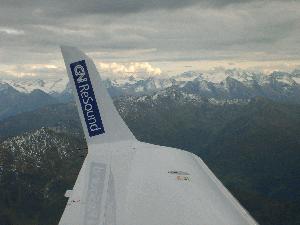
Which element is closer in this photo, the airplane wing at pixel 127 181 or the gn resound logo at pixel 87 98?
the airplane wing at pixel 127 181

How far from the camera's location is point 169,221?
49.3ft

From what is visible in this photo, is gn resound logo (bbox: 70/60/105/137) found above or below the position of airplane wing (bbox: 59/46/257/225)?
above

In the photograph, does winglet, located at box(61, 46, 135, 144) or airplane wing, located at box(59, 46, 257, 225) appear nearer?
airplane wing, located at box(59, 46, 257, 225)

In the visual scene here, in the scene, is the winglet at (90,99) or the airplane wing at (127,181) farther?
the winglet at (90,99)

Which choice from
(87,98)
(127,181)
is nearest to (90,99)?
(87,98)

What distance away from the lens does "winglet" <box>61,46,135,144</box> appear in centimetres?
2456

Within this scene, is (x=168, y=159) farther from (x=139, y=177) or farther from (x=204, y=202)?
(x=204, y=202)

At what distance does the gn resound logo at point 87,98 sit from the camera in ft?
80.8

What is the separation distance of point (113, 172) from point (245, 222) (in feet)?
27.4

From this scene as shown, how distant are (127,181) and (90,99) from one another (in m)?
8.16

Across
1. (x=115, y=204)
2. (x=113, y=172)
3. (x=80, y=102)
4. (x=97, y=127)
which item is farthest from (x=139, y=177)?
(x=80, y=102)

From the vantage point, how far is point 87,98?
24.9 metres

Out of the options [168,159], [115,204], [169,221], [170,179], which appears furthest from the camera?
[168,159]

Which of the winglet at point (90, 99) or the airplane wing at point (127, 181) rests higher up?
the winglet at point (90, 99)
